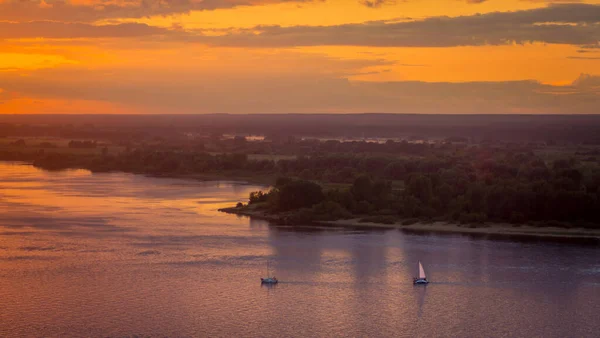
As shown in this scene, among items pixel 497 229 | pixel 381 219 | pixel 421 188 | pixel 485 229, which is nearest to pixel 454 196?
pixel 421 188

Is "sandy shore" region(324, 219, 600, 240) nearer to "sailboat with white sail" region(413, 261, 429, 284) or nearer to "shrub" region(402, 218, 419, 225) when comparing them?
"shrub" region(402, 218, 419, 225)

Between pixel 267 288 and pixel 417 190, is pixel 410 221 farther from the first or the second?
pixel 267 288

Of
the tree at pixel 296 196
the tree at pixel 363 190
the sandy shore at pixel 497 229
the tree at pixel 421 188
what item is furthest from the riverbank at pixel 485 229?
the tree at pixel 421 188

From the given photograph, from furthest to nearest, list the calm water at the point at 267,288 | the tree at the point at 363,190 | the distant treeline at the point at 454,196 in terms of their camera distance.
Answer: the tree at the point at 363,190, the distant treeline at the point at 454,196, the calm water at the point at 267,288

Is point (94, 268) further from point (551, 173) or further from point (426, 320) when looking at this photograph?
point (551, 173)

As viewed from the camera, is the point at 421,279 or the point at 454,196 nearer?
the point at 421,279

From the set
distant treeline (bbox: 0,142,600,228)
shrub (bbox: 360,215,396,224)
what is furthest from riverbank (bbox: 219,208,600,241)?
distant treeline (bbox: 0,142,600,228)

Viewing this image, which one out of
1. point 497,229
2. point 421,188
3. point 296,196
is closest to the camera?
point 497,229

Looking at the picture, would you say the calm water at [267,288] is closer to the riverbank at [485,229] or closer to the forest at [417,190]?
the riverbank at [485,229]
